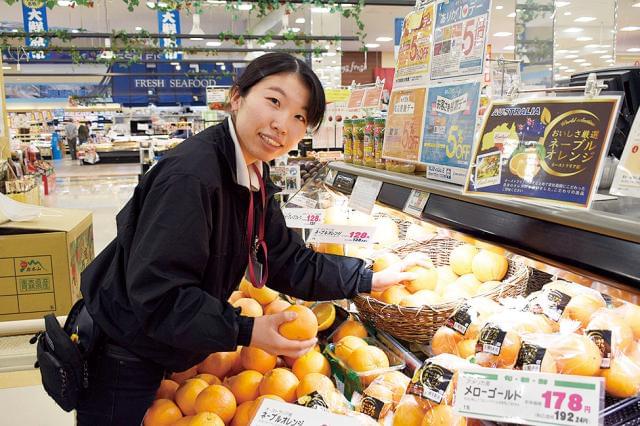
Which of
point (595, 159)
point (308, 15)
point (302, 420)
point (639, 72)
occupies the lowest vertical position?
point (302, 420)

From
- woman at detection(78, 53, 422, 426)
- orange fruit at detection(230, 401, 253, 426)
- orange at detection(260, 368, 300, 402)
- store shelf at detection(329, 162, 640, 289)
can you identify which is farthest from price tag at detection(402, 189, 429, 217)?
orange fruit at detection(230, 401, 253, 426)

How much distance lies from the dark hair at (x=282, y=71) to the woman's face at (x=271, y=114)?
14mm

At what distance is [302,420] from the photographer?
1147 millimetres

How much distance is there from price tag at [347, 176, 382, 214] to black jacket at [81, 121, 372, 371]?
14.6 inches

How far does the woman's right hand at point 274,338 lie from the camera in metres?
1.35

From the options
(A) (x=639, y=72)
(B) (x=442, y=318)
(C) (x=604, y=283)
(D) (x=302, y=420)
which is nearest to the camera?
(C) (x=604, y=283)

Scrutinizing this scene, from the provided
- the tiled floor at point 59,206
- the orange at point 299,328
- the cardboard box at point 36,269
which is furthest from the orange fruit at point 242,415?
the cardboard box at point 36,269

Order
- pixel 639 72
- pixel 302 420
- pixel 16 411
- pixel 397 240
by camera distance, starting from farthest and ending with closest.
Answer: pixel 16 411, pixel 397 240, pixel 639 72, pixel 302 420

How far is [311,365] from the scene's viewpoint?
157 centimetres

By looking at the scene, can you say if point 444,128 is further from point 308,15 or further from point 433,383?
point 308,15

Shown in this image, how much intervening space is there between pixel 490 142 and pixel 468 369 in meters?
0.50

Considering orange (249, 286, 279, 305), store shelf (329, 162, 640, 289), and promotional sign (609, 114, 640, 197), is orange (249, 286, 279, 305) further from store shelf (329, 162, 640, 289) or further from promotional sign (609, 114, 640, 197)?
promotional sign (609, 114, 640, 197)

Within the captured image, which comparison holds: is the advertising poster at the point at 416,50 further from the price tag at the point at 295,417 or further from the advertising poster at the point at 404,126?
the price tag at the point at 295,417

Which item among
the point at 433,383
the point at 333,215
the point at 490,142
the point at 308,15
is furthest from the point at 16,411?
the point at 308,15
